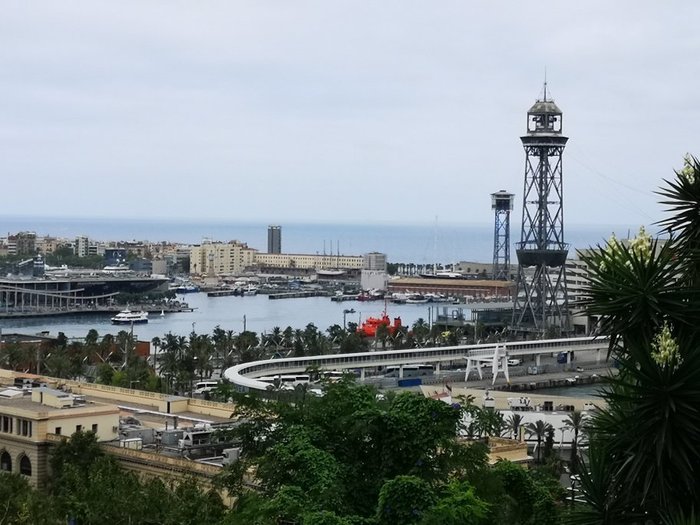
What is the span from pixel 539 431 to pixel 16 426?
12.4 metres

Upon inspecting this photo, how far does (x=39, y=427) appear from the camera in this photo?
24516 millimetres

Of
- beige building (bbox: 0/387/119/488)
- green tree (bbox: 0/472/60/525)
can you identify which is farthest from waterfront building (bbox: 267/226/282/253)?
green tree (bbox: 0/472/60/525)

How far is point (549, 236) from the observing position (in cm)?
7344

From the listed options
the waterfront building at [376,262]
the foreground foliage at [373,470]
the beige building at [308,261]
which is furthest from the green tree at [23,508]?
the beige building at [308,261]

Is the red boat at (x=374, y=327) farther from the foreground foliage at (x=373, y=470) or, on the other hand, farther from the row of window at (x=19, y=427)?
the foreground foliage at (x=373, y=470)

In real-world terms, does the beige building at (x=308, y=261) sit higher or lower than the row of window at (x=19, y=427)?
higher

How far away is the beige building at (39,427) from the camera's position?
966 inches

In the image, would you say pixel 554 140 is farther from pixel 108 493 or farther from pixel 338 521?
pixel 338 521

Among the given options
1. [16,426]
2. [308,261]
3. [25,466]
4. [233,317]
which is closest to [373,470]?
[25,466]

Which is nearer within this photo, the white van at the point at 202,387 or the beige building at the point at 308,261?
the white van at the point at 202,387

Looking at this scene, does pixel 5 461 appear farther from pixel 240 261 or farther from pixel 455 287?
pixel 240 261

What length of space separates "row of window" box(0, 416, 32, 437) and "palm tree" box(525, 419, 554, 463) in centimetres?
1155

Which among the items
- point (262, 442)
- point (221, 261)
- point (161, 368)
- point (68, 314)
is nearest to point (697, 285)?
point (262, 442)

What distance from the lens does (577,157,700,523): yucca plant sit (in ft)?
31.5
